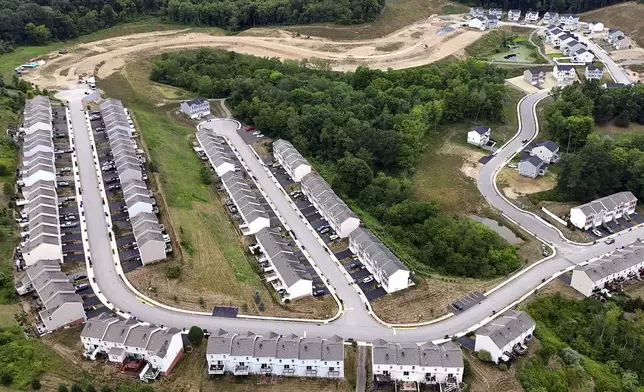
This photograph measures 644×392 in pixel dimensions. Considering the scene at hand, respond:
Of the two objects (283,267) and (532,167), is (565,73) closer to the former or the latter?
(532,167)

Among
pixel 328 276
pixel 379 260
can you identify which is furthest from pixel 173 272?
pixel 379 260

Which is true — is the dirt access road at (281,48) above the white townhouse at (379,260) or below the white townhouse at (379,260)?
above

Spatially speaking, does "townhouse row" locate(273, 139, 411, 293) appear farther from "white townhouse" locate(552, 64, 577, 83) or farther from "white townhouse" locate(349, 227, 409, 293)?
"white townhouse" locate(552, 64, 577, 83)

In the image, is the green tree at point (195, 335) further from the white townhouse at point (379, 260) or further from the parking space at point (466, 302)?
the parking space at point (466, 302)

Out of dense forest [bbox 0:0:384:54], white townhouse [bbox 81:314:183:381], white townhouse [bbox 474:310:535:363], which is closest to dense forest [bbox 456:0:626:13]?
dense forest [bbox 0:0:384:54]

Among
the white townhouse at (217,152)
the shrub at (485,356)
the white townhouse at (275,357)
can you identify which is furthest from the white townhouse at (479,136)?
the white townhouse at (275,357)
